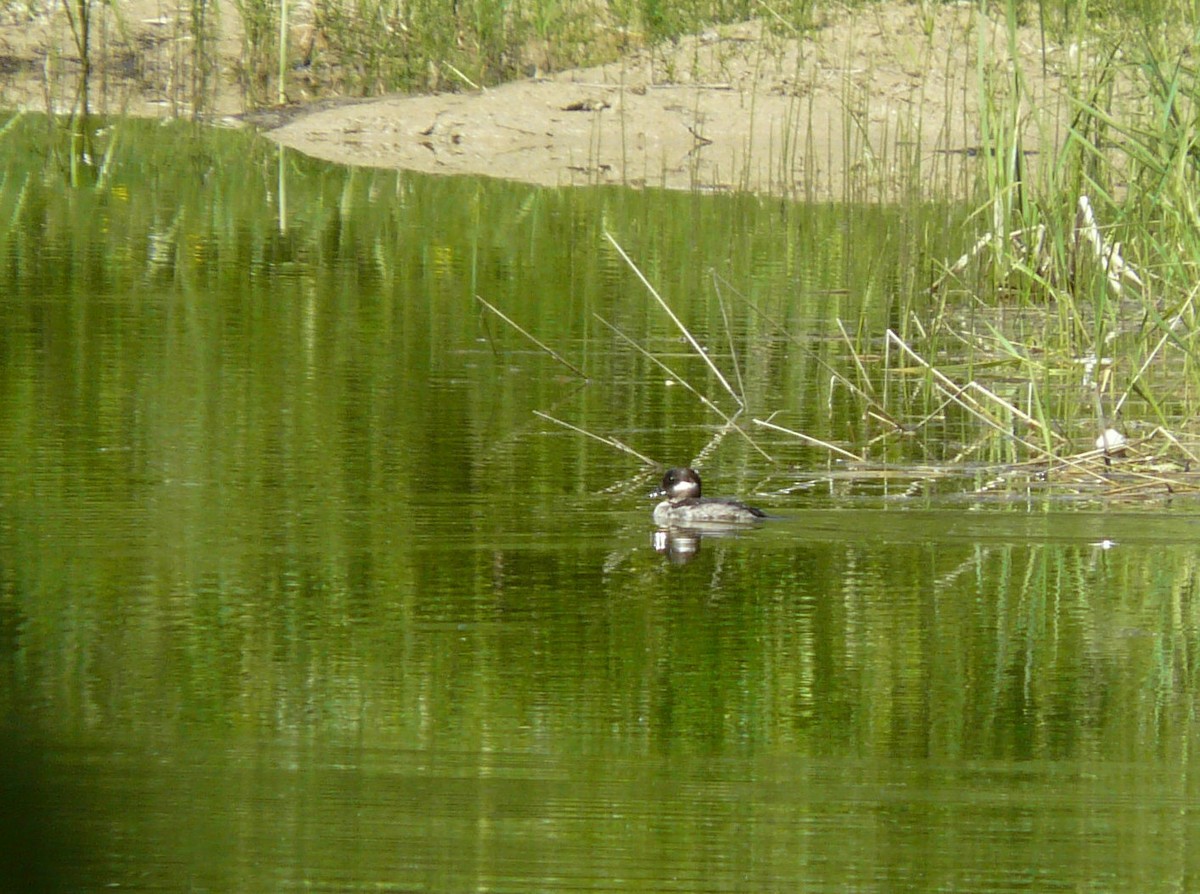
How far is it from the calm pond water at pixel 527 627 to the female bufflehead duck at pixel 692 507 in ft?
0.29

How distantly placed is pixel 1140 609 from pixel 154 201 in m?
10.2

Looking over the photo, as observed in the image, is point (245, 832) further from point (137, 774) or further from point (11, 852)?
point (11, 852)

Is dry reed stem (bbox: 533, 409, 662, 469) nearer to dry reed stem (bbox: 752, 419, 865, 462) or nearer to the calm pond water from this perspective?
the calm pond water

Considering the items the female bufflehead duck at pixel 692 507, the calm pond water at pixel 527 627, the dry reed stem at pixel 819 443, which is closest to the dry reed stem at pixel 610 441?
the calm pond water at pixel 527 627

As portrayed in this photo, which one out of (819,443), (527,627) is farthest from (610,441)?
(527,627)

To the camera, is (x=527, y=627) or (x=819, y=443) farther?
(x=819, y=443)

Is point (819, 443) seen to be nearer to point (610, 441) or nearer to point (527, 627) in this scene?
point (610, 441)

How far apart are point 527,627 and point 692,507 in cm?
146

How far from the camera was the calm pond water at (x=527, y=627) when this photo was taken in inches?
157

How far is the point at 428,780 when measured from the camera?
14.1 ft

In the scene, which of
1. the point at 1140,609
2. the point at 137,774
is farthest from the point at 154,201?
the point at 137,774

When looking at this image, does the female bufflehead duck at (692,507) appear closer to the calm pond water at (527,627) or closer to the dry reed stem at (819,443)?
the calm pond water at (527,627)

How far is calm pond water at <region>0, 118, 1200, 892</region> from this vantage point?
3.98 metres

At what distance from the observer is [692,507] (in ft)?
22.8
